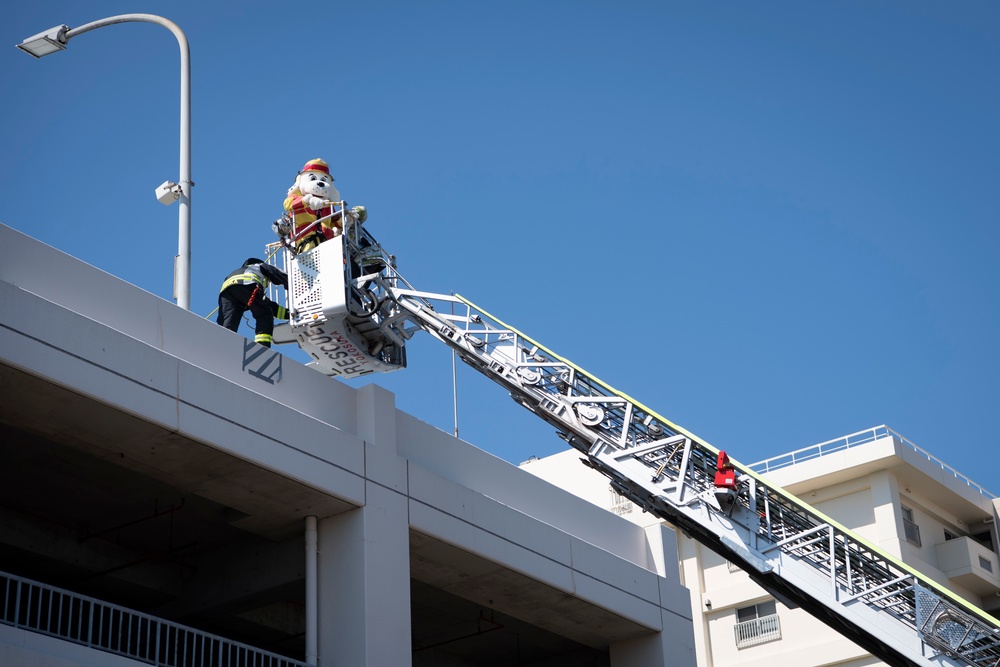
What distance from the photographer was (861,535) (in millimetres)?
40344

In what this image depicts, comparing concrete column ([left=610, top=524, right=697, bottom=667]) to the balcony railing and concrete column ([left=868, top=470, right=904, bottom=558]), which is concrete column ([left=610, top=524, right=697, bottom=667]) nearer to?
concrete column ([left=868, top=470, right=904, bottom=558])

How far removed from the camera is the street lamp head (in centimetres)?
2292

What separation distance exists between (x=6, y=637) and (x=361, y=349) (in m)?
8.75

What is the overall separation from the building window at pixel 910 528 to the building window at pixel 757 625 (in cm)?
411

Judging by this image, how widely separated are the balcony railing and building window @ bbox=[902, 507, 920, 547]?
419 centimetres

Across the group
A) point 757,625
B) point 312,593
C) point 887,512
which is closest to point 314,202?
point 312,593

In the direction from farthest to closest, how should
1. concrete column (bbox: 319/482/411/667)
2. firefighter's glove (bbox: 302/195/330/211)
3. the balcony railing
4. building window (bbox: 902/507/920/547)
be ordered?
1. the balcony railing
2. building window (bbox: 902/507/920/547)
3. firefighter's glove (bbox: 302/195/330/211)
4. concrete column (bbox: 319/482/411/667)

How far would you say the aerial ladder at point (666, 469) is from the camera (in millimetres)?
21203

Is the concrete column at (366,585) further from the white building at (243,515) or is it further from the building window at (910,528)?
the building window at (910,528)

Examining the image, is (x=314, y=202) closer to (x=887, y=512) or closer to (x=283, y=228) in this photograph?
(x=283, y=228)

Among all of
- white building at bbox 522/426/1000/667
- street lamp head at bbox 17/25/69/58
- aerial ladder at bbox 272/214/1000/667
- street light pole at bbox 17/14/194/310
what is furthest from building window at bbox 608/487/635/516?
street lamp head at bbox 17/25/69/58

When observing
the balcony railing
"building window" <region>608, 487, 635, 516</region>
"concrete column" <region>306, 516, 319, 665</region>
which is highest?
"building window" <region>608, 487, 635, 516</region>

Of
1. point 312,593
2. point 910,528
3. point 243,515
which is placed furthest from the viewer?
point 910,528

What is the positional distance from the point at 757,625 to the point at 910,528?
16.1 feet
